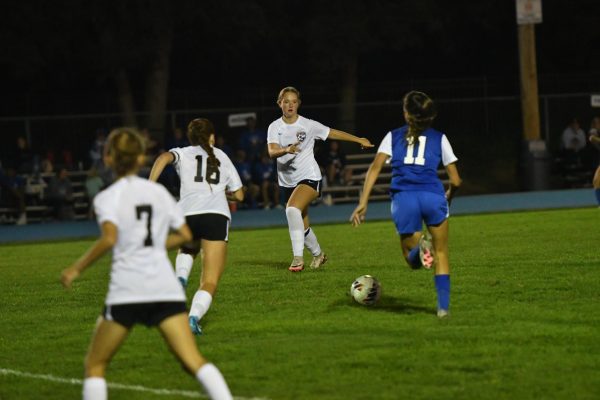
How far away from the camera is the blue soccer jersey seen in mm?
10531

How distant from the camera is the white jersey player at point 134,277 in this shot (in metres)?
6.78

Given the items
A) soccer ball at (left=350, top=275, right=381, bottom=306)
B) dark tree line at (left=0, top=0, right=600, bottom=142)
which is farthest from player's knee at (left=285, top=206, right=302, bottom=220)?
dark tree line at (left=0, top=0, right=600, bottom=142)

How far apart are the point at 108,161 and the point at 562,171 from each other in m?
27.5

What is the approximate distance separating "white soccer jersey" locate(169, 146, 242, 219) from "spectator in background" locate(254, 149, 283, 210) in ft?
59.5

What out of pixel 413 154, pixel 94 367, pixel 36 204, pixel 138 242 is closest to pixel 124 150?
pixel 138 242

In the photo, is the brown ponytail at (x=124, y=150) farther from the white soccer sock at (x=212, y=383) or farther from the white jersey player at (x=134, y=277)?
the white soccer sock at (x=212, y=383)

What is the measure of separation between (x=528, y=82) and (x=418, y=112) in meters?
21.7

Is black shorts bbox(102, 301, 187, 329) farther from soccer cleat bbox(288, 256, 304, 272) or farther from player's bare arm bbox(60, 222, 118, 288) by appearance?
soccer cleat bbox(288, 256, 304, 272)

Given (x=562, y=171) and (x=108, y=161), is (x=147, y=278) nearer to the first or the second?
(x=108, y=161)

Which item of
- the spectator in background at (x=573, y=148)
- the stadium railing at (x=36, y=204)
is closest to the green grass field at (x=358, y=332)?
the stadium railing at (x=36, y=204)

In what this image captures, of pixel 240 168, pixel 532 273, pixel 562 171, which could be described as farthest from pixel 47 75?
pixel 532 273

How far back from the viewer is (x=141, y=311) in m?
6.84

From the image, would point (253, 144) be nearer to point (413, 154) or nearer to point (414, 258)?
point (414, 258)

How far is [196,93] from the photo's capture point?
4388 cm
